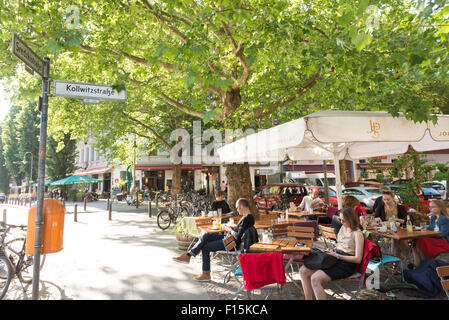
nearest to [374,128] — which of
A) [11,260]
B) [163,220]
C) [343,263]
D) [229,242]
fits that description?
[343,263]

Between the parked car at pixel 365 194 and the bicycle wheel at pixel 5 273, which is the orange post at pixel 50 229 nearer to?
the bicycle wheel at pixel 5 273

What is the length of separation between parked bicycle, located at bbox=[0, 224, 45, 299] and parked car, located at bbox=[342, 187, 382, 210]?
14025 millimetres

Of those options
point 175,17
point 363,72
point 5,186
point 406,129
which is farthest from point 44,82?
point 5,186

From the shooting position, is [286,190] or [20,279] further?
[286,190]

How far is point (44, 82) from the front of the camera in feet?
12.3

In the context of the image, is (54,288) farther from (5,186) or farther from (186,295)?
(5,186)

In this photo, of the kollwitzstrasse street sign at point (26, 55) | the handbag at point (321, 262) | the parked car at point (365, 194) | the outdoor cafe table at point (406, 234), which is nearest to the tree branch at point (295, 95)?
the outdoor cafe table at point (406, 234)

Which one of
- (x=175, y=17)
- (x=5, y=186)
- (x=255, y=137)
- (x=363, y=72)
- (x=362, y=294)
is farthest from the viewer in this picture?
(x=5, y=186)

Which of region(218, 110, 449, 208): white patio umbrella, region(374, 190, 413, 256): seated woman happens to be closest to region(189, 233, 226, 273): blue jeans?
region(218, 110, 449, 208): white patio umbrella

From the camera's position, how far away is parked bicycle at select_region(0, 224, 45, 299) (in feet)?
13.8

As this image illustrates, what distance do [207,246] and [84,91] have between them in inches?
129

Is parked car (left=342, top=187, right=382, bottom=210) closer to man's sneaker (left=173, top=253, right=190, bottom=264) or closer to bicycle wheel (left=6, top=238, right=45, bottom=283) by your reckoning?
man's sneaker (left=173, top=253, right=190, bottom=264)

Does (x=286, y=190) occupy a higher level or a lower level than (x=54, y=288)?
higher
